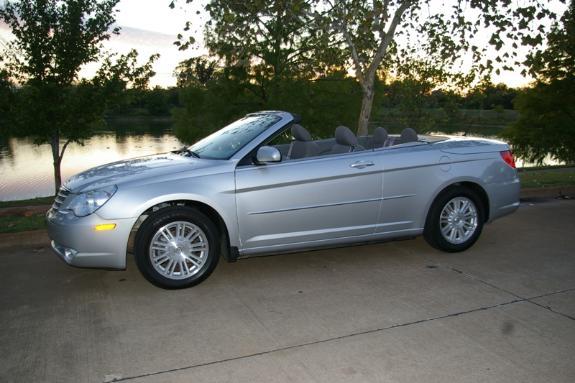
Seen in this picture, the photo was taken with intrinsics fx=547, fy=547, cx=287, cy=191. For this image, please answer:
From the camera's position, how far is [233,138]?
575 centimetres

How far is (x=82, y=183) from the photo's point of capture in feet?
16.8

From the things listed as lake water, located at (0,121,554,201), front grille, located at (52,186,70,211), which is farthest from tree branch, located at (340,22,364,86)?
lake water, located at (0,121,554,201)

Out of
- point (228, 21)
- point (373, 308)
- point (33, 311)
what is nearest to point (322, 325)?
point (373, 308)

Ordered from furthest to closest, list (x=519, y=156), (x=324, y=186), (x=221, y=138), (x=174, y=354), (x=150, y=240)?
(x=519, y=156) → (x=221, y=138) → (x=324, y=186) → (x=150, y=240) → (x=174, y=354)

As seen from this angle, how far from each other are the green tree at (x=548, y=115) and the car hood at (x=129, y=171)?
16.6 m

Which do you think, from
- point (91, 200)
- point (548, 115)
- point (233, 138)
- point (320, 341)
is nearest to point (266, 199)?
point (233, 138)

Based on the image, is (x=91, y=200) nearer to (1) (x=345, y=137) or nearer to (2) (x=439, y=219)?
(1) (x=345, y=137)

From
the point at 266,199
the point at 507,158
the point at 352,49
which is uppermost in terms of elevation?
the point at 352,49

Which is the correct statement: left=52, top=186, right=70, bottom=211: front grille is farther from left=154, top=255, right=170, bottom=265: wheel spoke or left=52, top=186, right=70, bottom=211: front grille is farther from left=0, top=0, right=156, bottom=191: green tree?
left=0, top=0, right=156, bottom=191: green tree

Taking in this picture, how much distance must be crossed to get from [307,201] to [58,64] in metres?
7.48

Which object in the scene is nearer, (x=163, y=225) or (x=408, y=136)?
(x=163, y=225)

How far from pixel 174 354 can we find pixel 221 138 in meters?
2.76

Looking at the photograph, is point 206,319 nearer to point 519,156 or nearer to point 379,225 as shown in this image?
point 379,225

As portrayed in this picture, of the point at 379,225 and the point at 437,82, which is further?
the point at 437,82
